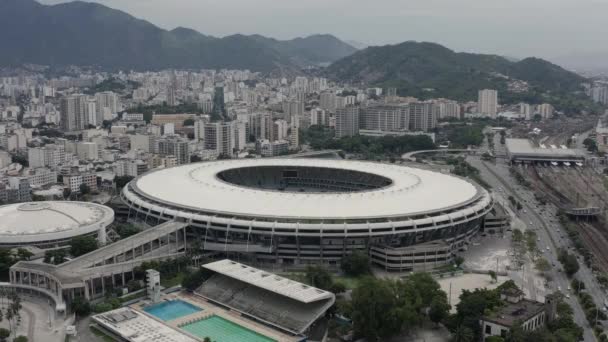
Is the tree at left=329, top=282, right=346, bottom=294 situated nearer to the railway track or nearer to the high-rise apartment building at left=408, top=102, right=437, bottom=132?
the railway track

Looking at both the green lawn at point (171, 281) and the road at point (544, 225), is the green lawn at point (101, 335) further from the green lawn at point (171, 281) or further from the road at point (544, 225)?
the road at point (544, 225)

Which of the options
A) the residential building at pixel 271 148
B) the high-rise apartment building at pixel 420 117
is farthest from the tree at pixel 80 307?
the high-rise apartment building at pixel 420 117

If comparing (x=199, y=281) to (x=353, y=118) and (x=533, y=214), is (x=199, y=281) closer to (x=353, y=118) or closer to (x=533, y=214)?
(x=533, y=214)

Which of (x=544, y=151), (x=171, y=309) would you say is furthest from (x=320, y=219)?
(x=544, y=151)

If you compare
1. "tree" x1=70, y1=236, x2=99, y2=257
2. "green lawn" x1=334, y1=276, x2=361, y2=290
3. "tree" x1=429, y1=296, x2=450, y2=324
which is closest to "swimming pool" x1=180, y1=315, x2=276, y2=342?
"green lawn" x1=334, y1=276, x2=361, y2=290

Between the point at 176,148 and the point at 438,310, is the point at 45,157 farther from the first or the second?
the point at 438,310
